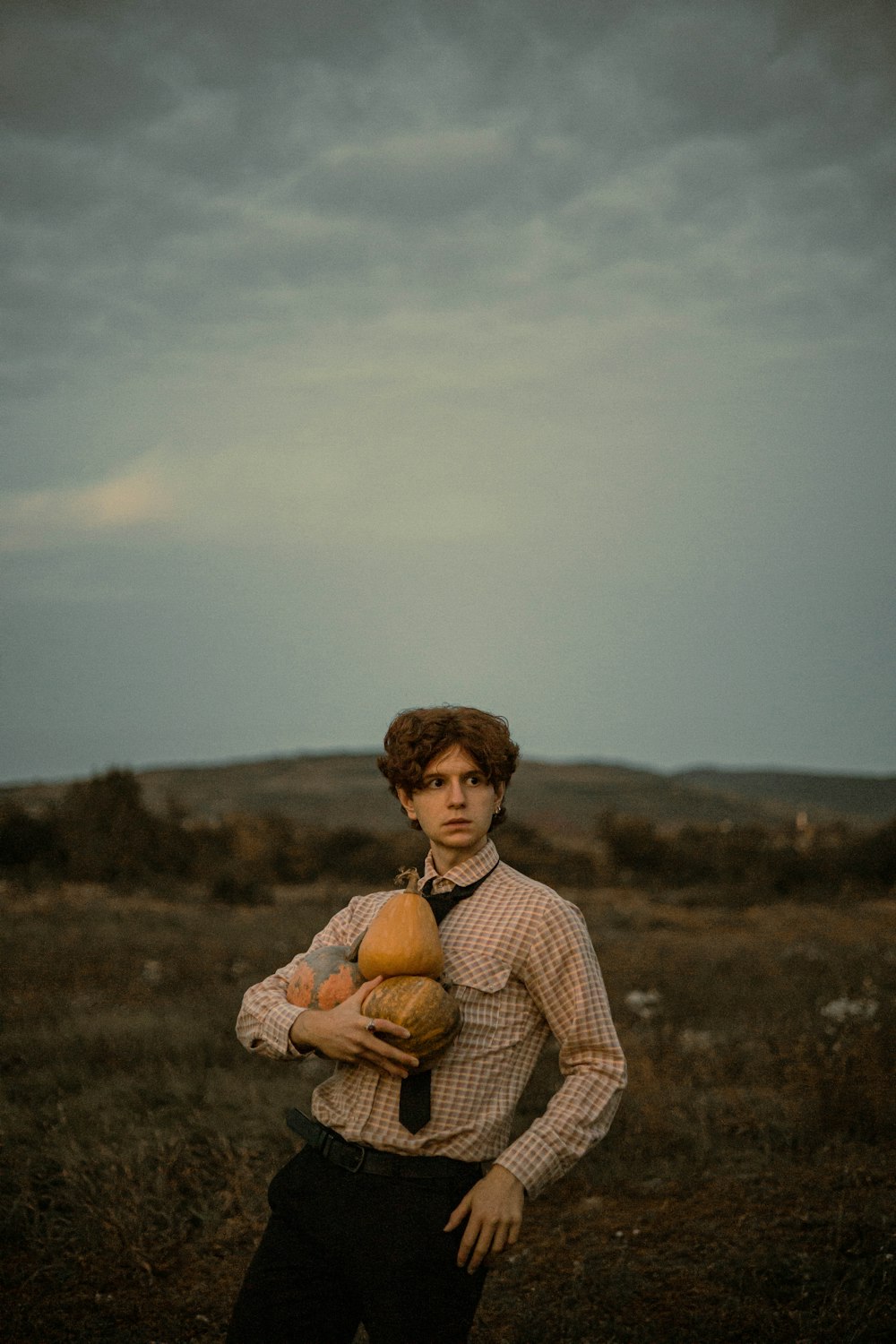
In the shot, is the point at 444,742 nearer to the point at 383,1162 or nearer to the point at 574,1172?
the point at 383,1162

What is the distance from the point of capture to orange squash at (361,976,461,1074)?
2.18 meters

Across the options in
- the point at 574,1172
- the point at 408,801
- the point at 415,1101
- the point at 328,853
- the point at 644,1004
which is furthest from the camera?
the point at 328,853

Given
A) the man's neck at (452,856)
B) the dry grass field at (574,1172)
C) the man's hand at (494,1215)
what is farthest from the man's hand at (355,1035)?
the dry grass field at (574,1172)

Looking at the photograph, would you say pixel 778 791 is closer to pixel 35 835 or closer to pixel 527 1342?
pixel 35 835

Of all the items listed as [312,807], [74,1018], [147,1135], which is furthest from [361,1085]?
[312,807]

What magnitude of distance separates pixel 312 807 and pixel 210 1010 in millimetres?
49791

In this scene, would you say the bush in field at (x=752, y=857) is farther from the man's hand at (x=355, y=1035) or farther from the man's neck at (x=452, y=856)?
the man's hand at (x=355, y=1035)

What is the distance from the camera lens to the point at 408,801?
2.79 m

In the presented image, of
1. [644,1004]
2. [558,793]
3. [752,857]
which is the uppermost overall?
[644,1004]

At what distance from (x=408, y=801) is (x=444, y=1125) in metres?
0.85

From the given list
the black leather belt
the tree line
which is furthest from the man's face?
the tree line

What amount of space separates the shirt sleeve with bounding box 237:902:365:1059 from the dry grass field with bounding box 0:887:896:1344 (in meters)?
2.51

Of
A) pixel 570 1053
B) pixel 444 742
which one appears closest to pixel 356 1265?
pixel 570 1053

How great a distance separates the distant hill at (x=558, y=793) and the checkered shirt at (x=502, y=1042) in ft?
135
